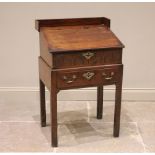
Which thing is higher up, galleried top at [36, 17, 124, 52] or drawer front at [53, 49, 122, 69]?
galleried top at [36, 17, 124, 52]

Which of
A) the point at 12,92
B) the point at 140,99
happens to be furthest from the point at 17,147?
the point at 140,99

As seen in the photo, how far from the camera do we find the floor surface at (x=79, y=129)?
7.78 feet

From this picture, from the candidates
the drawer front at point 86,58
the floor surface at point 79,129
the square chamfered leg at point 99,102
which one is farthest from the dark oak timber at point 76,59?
the square chamfered leg at point 99,102

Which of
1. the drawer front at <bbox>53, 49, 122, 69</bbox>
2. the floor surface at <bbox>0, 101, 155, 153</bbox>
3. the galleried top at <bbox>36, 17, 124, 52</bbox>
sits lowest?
the floor surface at <bbox>0, 101, 155, 153</bbox>

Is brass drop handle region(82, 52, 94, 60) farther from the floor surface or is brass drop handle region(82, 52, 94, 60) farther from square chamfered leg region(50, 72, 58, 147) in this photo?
the floor surface

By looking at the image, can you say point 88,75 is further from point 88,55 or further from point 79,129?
point 79,129

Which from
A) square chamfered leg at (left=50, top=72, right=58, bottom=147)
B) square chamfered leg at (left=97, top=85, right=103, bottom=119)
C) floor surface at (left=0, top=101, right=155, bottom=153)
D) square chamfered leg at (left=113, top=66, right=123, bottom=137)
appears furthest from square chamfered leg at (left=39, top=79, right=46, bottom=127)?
square chamfered leg at (left=113, top=66, right=123, bottom=137)

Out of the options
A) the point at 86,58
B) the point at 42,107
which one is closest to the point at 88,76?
the point at 86,58

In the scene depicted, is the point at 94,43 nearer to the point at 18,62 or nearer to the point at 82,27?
the point at 82,27

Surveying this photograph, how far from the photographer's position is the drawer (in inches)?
84.6

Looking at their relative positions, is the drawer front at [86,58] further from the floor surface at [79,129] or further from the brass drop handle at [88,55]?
the floor surface at [79,129]

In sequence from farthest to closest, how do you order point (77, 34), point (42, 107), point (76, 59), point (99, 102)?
point (99, 102), point (42, 107), point (77, 34), point (76, 59)

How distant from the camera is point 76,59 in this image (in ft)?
7.02

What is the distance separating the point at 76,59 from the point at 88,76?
0.14m
